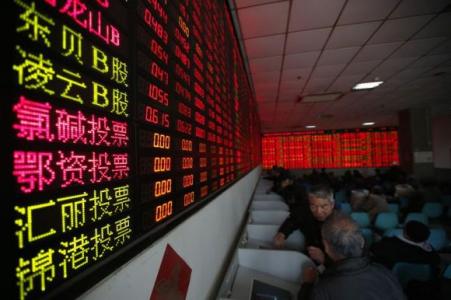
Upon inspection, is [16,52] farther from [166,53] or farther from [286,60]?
[286,60]

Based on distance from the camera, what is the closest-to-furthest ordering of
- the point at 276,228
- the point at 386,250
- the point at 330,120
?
the point at 386,250 → the point at 276,228 → the point at 330,120

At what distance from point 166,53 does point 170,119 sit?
0.28 m

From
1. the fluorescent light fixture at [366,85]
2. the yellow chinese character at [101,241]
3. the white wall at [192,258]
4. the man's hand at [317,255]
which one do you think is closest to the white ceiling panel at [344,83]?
the fluorescent light fixture at [366,85]

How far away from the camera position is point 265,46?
342 centimetres

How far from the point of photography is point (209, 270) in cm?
144

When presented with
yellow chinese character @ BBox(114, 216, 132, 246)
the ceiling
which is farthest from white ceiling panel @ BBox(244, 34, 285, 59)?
yellow chinese character @ BBox(114, 216, 132, 246)

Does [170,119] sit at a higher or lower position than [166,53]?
lower

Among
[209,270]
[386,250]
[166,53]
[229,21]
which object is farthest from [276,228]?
[229,21]

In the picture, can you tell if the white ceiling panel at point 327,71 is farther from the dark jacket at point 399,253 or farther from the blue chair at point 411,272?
the blue chair at point 411,272

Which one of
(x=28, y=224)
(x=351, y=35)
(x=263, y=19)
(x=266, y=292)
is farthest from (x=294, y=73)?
(x=28, y=224)

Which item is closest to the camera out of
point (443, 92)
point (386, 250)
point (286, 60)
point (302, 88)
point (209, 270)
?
point (209, 270)

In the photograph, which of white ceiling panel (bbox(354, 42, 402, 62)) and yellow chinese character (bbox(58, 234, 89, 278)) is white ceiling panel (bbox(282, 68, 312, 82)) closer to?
white ceiling panel (bbox(354, 42, 402, 62))

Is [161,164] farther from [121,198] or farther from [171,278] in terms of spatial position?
[171,278]

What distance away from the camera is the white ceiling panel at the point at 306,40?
3.08 m
